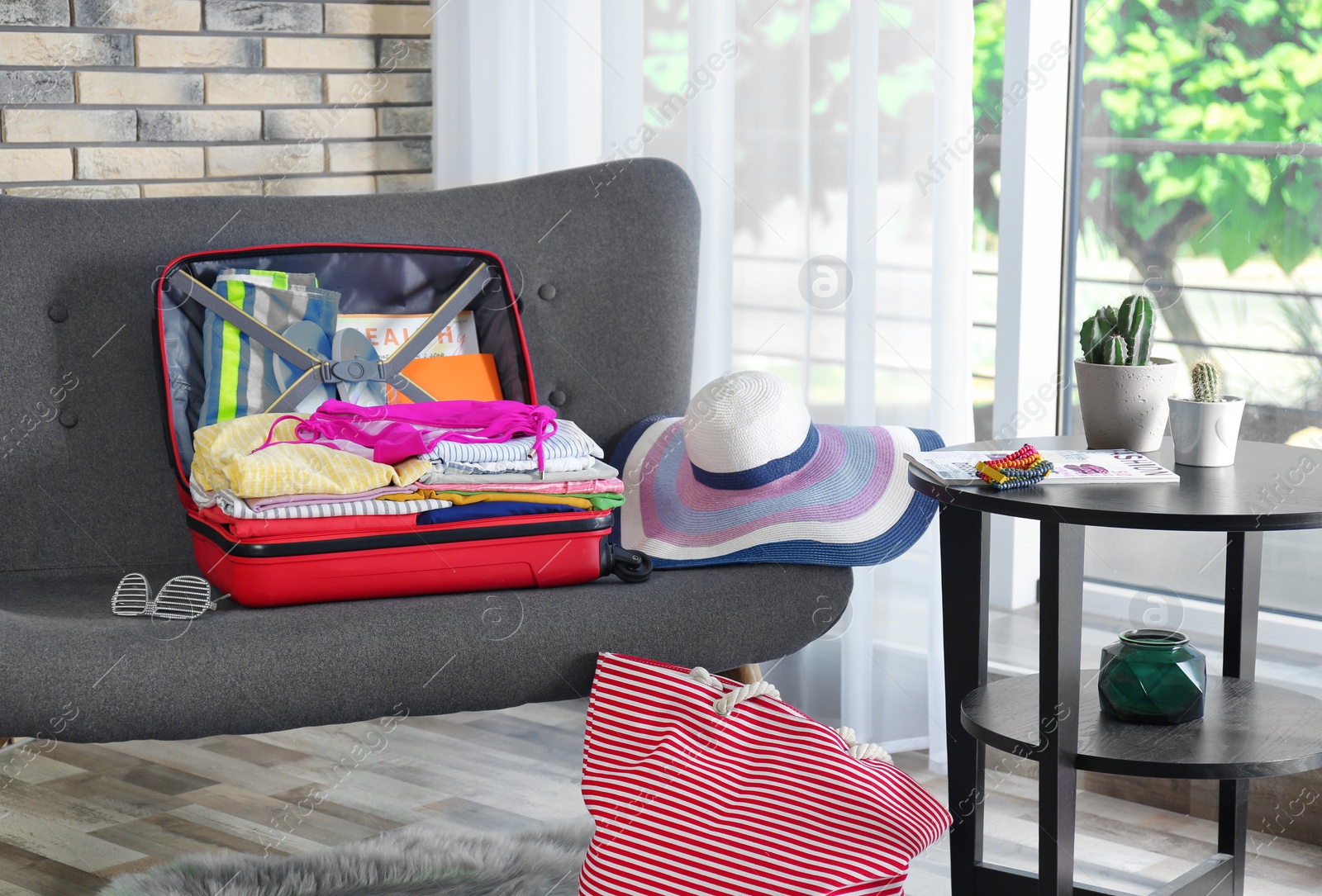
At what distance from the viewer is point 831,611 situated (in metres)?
1.47

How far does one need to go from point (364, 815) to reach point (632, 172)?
96cm

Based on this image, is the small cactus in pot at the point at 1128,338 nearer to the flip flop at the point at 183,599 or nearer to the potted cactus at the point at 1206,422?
the potted cactus at the point at 1206,422

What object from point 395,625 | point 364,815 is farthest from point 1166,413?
point 364,815

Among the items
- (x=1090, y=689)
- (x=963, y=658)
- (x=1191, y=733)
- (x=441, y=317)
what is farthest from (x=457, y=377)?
(x=1191, y=733)

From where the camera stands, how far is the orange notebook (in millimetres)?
1728

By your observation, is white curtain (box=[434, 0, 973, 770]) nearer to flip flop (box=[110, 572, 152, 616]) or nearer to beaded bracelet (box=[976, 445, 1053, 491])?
beaded bracelet (box=[976, 445, 1053, 491])

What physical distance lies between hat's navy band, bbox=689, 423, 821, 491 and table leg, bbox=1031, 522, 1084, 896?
0.41m

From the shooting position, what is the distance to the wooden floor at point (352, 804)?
1678 millimetres

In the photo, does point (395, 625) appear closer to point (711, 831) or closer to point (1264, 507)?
point (711, 831)

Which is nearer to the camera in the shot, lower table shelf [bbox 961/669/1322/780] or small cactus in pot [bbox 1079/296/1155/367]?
lower table shelf [bbox 961/669/1322/780]

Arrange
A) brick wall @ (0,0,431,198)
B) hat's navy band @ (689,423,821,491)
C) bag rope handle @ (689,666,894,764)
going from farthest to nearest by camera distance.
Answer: brick wall @ (0,0,431,198), hat's navy band @ (689,423,821,491), bag rope handle @ (689,666,894,764)

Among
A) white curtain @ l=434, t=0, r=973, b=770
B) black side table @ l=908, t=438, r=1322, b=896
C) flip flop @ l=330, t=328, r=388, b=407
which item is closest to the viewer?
black side table @ l=908, t=438, r=1322, b=896

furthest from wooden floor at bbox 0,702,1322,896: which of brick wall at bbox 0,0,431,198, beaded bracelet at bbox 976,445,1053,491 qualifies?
brick wall at bbox 0,0,431,198

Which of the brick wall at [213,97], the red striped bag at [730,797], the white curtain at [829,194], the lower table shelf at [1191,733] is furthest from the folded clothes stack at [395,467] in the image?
the brick wall at [213,97]
